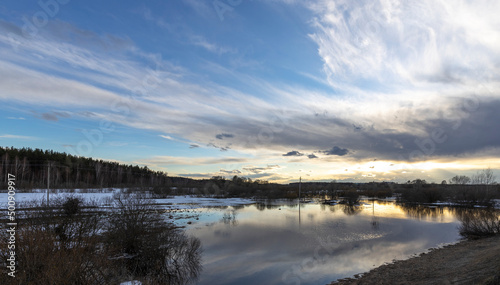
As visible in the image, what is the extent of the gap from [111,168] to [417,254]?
14347 cm

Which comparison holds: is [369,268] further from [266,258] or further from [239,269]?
[239,269]

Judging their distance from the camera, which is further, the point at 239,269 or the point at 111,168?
the point at 111,168

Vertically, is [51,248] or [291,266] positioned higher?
[51,248]

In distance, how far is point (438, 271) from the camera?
13391 mm

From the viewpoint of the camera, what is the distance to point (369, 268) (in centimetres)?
1616

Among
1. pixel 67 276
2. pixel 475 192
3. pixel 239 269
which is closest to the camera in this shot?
pixel 67 276

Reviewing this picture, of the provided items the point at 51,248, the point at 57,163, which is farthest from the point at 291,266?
the point at 57,163

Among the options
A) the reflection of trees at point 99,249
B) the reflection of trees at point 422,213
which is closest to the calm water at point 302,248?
the reflection of trees at point 99,249

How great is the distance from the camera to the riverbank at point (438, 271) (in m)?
11.2

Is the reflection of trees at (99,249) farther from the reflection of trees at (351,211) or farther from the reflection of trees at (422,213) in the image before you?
the reflection of trees at (422,213)

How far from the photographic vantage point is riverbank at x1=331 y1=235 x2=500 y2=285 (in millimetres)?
11156

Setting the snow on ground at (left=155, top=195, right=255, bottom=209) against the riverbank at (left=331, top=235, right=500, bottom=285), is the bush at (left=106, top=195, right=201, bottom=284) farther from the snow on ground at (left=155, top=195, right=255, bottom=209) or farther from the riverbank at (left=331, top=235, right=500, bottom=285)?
the snow on ground at (left=155, top=195, right=255, bottom=209)

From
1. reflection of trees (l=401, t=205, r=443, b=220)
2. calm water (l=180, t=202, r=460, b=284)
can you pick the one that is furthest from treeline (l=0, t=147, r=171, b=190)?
reflection of trees (l=401, t=205, r=443, b=220)

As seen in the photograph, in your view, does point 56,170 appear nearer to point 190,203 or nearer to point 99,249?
point 190,203
